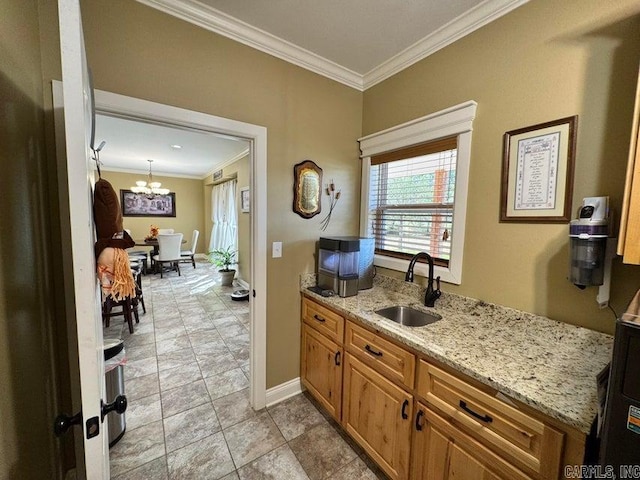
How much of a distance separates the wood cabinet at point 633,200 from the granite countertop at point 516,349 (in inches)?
18.1

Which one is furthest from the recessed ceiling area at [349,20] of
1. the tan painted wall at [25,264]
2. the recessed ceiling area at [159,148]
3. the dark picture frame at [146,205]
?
the dark picture frame at [146,205]

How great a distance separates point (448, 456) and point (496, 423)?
0.30 meters

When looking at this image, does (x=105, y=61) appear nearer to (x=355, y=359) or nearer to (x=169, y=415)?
(x=355, y=359)

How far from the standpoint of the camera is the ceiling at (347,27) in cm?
146

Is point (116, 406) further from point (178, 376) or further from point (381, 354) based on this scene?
point (178, 376)

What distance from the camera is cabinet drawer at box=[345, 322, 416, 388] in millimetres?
1261

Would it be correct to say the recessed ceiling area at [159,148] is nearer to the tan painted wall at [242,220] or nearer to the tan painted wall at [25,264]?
Result: the tan painted wall at [242,220]

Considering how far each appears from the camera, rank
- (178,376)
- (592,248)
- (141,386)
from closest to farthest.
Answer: (592,248)
(141,386)
(178,376)

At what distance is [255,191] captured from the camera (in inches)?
72.2

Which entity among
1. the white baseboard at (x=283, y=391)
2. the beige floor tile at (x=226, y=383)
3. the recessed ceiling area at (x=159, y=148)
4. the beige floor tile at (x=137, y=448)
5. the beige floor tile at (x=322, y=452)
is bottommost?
the beige floor tile at (x=137, y=448)

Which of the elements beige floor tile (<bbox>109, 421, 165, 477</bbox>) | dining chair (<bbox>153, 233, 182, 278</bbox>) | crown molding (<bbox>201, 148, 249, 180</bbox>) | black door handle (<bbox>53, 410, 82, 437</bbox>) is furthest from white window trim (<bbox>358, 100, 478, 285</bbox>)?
dining chair (<bbox>153, 233, 182, 278</bbox>)

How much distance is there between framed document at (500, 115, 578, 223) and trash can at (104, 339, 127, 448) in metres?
2.55

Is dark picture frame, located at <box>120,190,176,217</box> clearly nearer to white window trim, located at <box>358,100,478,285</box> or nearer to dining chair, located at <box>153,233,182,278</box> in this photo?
dining chair, located at <box>153,233,182,278</box>

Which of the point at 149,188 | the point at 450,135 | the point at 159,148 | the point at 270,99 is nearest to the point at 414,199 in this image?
the point at 450,135
